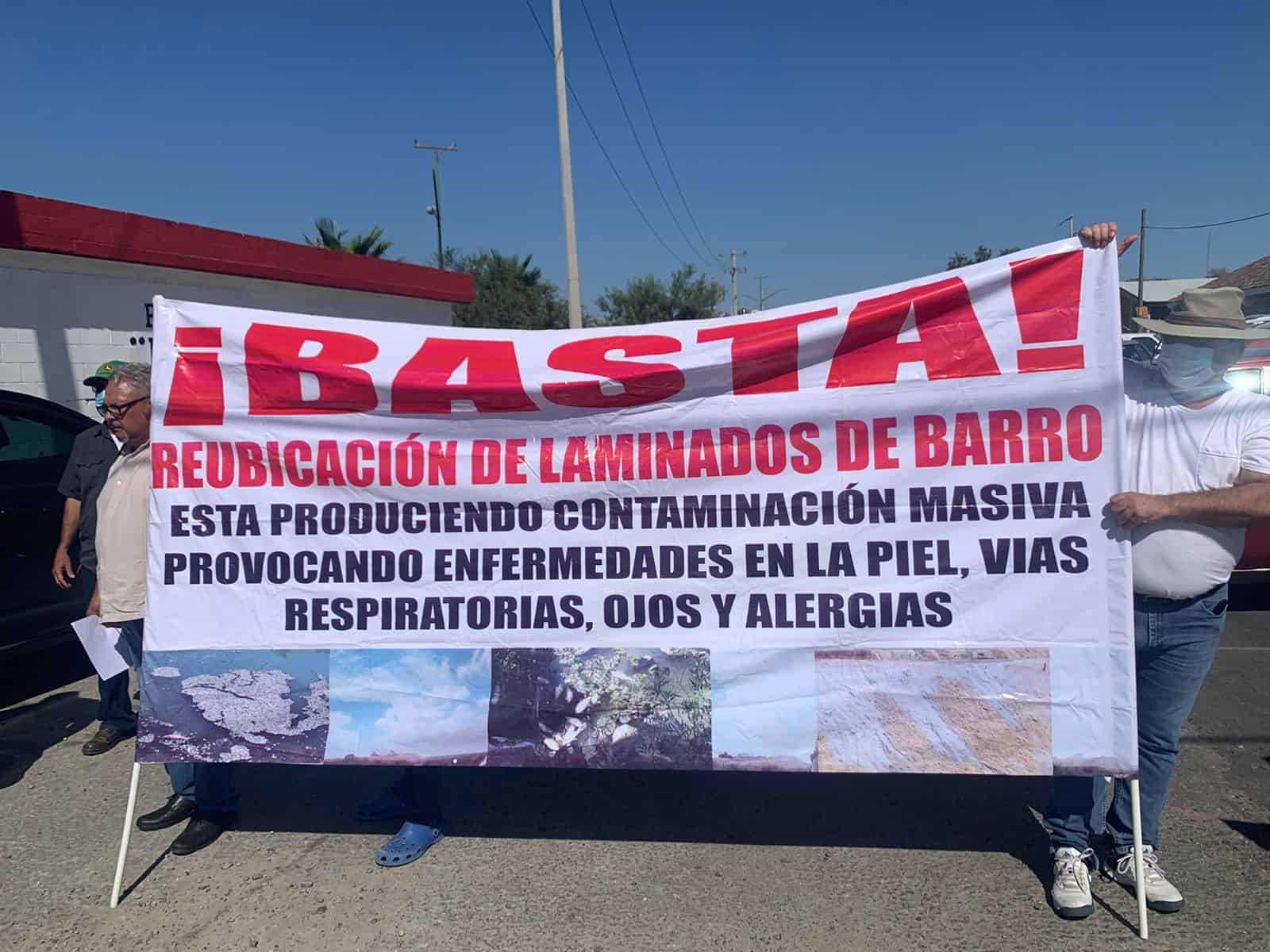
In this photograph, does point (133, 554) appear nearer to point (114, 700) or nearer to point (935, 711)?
point (114, 700)

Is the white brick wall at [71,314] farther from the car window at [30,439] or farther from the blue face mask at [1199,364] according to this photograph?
the blue face mask at [1199,364]

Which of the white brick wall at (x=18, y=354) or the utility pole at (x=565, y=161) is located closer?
the white brick wall at (x=18, y=354)

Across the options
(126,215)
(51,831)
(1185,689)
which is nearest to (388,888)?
(51,831)

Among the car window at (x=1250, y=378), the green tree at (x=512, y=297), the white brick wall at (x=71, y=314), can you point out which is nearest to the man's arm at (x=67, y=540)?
the white brick wall at (x=71, y=314)

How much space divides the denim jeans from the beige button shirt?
1345mm

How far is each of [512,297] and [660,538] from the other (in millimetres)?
41604

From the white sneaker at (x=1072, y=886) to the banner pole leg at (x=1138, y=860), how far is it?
16cm

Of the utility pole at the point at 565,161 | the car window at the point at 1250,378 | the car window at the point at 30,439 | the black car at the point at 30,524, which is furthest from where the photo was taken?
the utility pole at the point at 565,161

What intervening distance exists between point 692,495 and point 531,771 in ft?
6.20

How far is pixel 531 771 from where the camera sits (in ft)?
14.6

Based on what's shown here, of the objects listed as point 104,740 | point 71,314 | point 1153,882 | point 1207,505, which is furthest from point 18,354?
point 1153,882

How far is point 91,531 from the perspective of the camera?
4.89 metres

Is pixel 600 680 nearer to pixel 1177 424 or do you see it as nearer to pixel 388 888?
pixel 388 888

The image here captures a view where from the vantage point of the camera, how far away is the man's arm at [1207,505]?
9.48 feet
